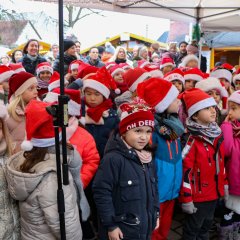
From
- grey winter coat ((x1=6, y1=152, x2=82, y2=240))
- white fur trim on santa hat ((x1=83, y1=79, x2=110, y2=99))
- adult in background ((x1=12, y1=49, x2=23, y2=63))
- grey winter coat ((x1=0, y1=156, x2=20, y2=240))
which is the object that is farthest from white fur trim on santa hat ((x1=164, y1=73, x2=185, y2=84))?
adult in background ((x1=12, y1=49, x2=23, y2=63))

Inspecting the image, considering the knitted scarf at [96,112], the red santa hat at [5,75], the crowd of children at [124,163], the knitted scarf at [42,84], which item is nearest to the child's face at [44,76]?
the knitted scarf at [42,84]

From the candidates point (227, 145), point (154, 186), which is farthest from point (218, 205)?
point (154, 186)

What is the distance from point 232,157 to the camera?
2816 mm

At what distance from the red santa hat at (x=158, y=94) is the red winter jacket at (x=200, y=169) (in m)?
0.37

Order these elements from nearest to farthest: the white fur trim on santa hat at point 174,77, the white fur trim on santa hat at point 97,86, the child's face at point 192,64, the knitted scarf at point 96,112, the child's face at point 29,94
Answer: the knitted scarf at point 96,112
the child's face at point 29,94
the white fur trim on santa hat at point 97,86
the white fur trim on santa hat at point 174,77
the child's face at point 192,64

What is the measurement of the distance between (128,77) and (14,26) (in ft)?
52.8

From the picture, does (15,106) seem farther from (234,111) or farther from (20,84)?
(234,111)

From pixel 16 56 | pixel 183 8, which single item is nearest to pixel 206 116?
pixel 183 8

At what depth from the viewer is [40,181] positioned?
1.74m

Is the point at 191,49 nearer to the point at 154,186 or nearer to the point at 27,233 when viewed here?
the point at 154,186

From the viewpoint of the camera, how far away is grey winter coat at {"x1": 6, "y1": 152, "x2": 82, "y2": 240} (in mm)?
1718

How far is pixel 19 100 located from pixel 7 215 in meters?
1.40

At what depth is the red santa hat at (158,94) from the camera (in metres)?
Result: 2.62

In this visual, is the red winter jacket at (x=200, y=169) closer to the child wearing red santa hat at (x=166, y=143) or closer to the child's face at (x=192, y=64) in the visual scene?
the child wearing red santa hat at (x=166, y=143)
